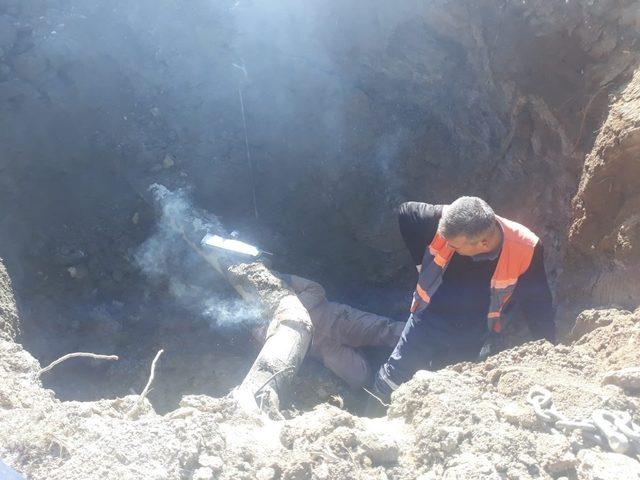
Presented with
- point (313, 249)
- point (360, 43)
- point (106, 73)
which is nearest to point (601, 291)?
point (313, 249)

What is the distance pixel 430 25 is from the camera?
16.0ft

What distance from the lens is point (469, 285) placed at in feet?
12.3

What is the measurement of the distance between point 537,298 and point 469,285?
43cm

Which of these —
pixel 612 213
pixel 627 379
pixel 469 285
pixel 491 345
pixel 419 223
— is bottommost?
pixel 627 379

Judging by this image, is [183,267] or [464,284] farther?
[183,267]

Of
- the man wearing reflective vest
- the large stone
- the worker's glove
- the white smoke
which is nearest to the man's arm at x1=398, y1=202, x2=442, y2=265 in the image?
the man wearing reflective vest

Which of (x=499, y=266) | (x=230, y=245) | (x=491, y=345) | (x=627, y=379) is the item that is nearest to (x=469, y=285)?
(x=499, y=266)

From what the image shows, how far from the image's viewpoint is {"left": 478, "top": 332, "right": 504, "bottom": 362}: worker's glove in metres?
4.11

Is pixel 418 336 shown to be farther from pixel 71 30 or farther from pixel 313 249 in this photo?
pixel 71 30

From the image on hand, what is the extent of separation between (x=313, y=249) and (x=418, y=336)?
160cm

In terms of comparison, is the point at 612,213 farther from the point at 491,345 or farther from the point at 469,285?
the point at 491,345

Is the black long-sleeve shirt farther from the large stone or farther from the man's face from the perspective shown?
the large stone

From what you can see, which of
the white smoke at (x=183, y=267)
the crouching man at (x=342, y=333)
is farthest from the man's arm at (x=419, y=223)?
the white smoke at (x=183, y=267)

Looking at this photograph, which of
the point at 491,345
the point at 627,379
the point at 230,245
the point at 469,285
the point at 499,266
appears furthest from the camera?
the point at 230,245
